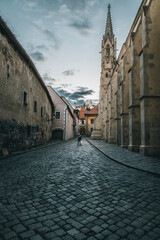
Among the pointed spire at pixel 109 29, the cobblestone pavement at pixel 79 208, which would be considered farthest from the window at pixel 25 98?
the pointed spire at pixel 109 29

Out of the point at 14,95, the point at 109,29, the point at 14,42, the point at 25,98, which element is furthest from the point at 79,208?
the point at 109,29

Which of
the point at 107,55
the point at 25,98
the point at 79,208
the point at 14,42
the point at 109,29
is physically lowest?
the point at 79,208

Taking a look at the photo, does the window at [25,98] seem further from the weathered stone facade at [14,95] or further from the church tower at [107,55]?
the church tower at [107,55]

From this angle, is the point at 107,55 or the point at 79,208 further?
the point at 107,55

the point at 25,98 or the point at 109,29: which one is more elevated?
the point at 109,29

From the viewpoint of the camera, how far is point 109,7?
49.2m

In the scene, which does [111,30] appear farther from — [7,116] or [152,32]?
[7,116]

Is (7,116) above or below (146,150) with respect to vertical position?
above

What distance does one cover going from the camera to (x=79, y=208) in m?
2.83

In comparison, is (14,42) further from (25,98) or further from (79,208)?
(79,208)

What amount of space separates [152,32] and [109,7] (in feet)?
162

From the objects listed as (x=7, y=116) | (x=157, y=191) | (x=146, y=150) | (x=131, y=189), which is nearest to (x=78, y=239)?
(x=131, y=189)

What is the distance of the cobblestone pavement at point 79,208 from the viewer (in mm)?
2127

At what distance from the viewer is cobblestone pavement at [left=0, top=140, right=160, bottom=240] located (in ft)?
6.98
